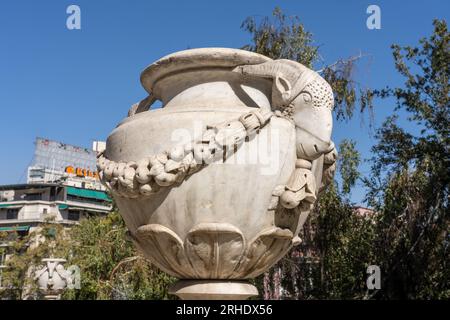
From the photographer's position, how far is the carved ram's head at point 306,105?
3.75 m

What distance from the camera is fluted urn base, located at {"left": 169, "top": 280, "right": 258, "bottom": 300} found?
3.72 metres

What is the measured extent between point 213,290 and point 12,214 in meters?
40.3

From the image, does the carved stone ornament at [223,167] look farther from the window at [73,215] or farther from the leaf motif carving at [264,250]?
the window at [73,215]

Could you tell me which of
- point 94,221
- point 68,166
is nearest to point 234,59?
point 94,221

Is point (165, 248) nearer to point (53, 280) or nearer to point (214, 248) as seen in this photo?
point (214, 248)

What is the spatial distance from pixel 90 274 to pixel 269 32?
6757mm

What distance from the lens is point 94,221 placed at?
16141 millimetres

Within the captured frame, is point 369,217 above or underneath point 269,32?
underneath

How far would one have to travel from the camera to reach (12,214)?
40.8 meters

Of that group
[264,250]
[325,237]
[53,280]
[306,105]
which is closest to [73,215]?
[53,280]

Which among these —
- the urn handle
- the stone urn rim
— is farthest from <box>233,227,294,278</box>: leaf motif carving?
the urn handle

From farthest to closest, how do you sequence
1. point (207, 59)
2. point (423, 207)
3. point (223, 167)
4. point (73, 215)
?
point (73, 215) < point (423, 207) < point (207, 59) < point (223, 167)

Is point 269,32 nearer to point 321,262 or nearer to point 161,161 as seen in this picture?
point 321,262

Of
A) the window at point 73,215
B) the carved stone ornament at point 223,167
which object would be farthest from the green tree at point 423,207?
the window at point 73,215
